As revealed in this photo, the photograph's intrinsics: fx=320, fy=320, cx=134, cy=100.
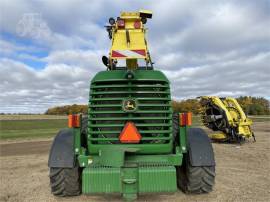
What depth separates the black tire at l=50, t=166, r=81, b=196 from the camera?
18.3ft

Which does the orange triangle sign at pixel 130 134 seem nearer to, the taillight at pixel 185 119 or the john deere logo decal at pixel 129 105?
the john deere logo decal at pixel 129 105

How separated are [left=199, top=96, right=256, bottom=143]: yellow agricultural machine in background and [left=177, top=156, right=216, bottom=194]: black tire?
967 centimetres

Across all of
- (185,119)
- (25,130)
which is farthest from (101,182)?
(25,130)

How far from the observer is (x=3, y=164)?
10.4 meters

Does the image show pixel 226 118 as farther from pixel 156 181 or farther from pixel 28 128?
pixel 28 128

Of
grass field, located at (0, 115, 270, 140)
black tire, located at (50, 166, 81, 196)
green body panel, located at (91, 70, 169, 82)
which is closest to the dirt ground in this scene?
black tire, located at (50, 166, 81, 196)

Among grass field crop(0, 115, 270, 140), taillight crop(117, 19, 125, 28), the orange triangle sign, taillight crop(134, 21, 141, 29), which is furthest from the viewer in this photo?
grass field crop(0, 115, 270, 140)

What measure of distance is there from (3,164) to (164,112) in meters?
7.20

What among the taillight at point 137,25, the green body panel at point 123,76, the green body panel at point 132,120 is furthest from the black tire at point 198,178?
the taillight at point 137,25

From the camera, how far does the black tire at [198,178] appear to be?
5602mm

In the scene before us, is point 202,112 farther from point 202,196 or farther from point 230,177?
point 202,196

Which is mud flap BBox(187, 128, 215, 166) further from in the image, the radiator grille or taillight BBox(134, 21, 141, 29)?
taillight BBox(134, 21, 141, 29)

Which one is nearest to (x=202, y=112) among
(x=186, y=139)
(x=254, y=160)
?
(x=254, y=160)

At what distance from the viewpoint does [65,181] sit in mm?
5652
